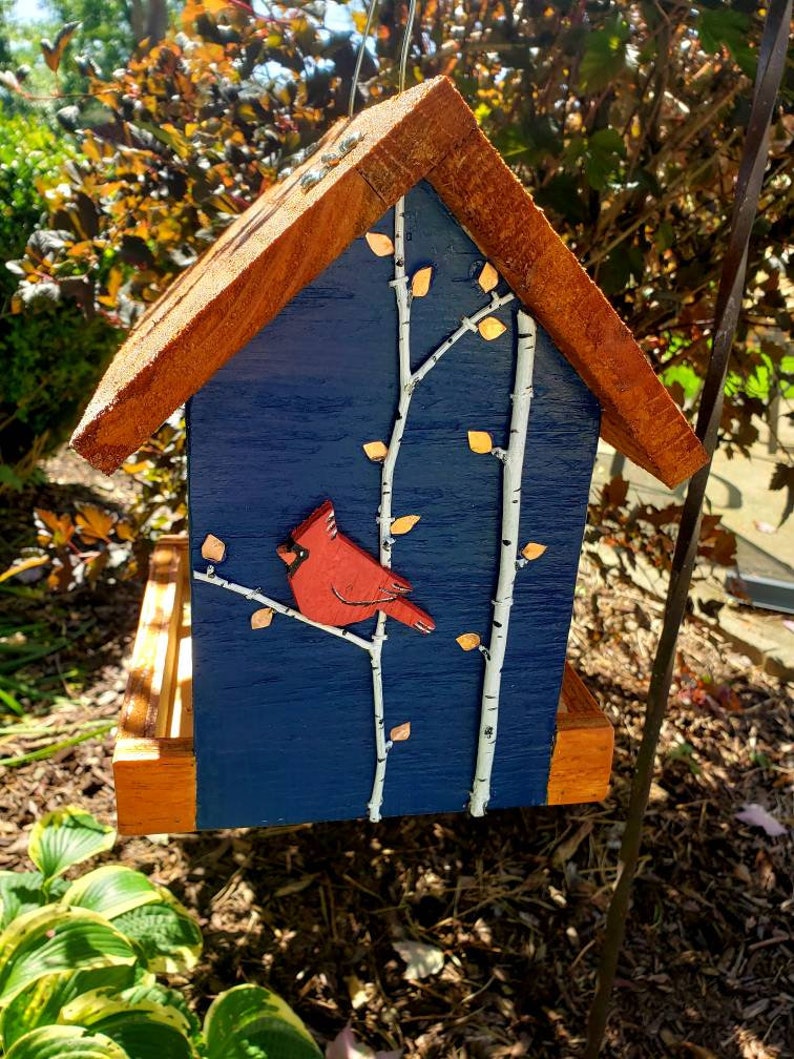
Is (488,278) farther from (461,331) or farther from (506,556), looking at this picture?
(506,556)

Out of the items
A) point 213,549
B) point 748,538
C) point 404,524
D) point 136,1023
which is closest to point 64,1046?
point 136,1023

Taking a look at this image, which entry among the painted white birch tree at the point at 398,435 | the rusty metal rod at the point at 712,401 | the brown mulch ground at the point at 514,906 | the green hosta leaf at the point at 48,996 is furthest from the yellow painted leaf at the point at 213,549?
the brown mulch ground at the point at 514,906

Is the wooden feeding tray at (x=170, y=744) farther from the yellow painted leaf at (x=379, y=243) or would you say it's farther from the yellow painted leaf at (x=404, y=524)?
the yellow painted leaf at (x=379, y=243)

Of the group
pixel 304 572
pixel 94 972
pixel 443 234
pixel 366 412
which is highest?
pixel 443 234

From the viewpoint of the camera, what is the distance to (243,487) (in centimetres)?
97

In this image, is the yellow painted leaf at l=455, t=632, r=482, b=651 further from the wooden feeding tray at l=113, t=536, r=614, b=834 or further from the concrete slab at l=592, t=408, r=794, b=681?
the concrete slab at l=592, t=408, r=794, b=681

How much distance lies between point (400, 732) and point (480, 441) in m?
0.41

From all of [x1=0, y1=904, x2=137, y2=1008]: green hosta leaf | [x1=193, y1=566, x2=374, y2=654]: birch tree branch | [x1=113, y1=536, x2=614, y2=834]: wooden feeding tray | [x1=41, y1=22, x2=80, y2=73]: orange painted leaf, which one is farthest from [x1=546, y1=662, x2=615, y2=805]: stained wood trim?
[x1=41, y1=22, x2=80, y2=73]: orange painted leaf

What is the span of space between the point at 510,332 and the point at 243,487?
0.34m

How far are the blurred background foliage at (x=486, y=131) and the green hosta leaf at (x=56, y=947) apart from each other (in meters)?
1.13

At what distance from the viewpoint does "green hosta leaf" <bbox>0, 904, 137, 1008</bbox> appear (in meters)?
1.44

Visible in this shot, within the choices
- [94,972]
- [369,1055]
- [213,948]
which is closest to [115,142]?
[94,972]

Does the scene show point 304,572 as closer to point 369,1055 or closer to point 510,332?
point 510,332

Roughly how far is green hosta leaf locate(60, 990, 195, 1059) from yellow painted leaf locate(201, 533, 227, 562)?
0.87 metres
